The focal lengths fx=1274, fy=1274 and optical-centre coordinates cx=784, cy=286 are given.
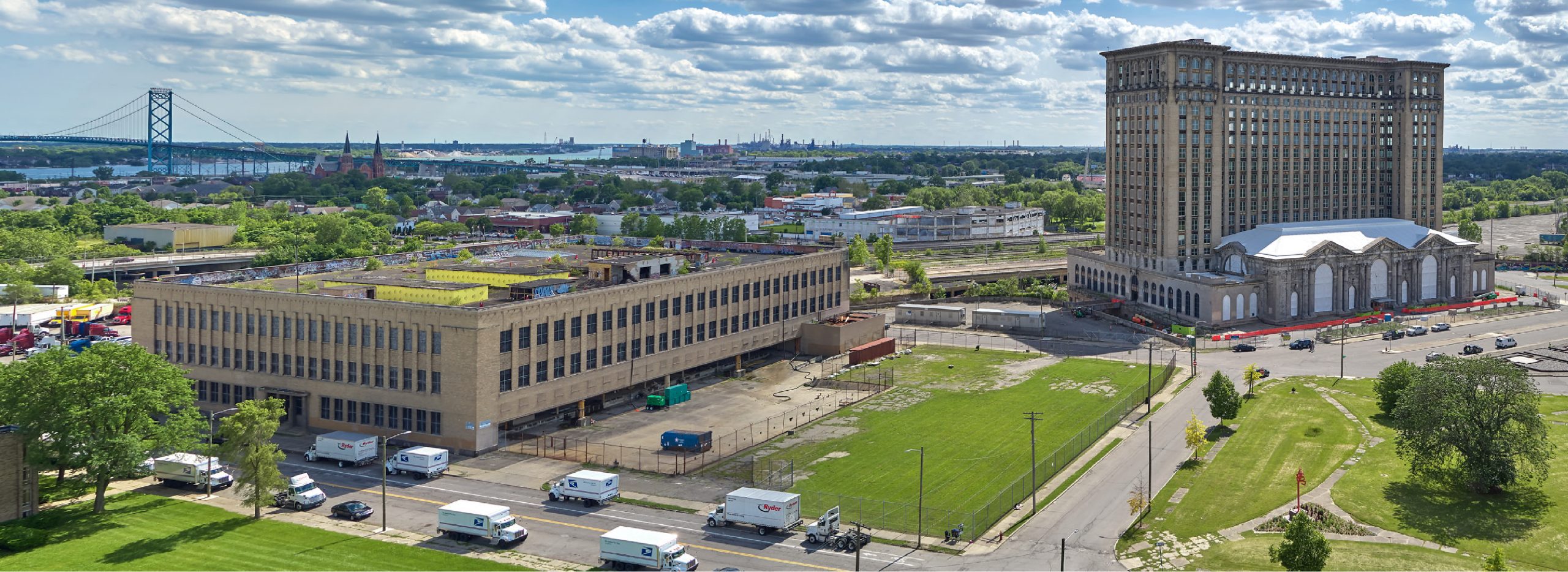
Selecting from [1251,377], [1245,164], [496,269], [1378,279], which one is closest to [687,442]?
[496,269]

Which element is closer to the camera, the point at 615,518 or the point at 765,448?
the point at 615,518

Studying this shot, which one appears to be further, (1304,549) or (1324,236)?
(1324,236)

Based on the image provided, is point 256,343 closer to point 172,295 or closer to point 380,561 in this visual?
point 172,295

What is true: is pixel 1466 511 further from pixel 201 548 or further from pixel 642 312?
pixel 201 548

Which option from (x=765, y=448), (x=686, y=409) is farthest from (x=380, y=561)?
(x=686, y=409)

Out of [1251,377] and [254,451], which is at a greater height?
[254,451]

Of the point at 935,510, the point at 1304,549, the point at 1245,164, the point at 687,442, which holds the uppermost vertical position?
the point at 1245,164

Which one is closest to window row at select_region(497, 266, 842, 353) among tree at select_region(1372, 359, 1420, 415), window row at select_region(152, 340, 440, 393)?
window row at select_region(152, 340, 440, 393)
